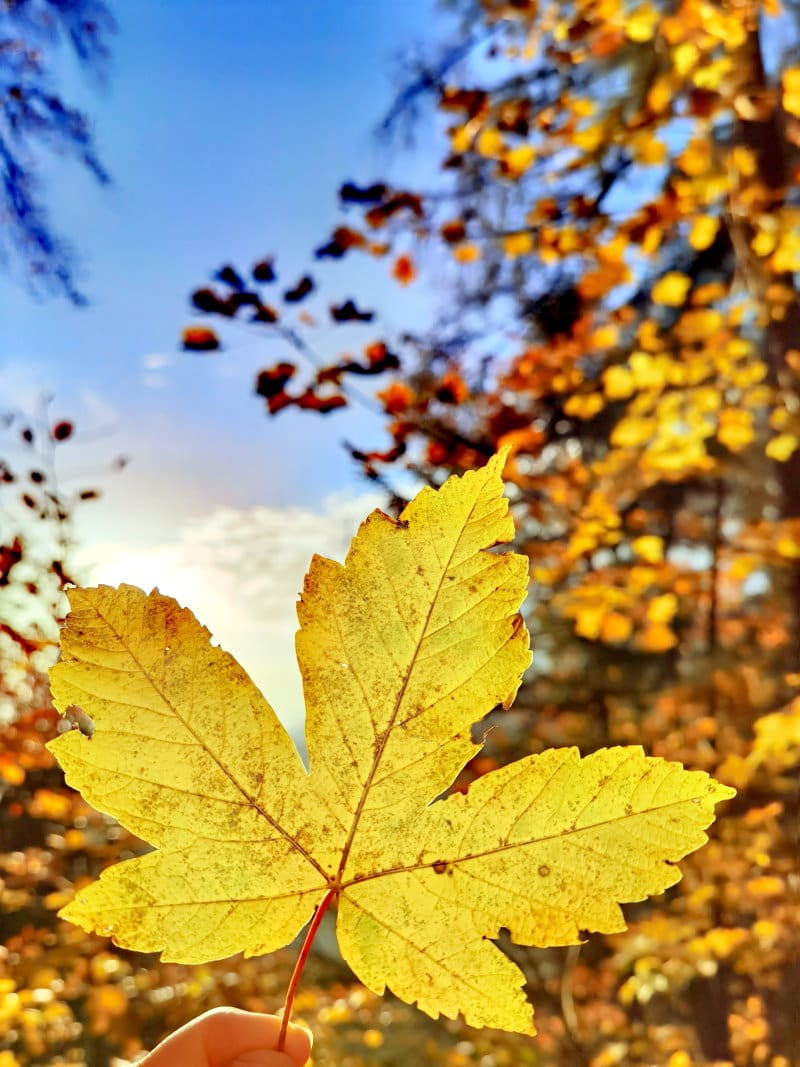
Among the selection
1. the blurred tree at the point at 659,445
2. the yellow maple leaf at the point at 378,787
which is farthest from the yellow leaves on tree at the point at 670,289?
the yellow maple leaf at the point at 378,787

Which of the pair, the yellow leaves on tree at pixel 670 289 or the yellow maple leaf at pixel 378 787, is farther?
the yellow leaves on tree at pixel 670 289

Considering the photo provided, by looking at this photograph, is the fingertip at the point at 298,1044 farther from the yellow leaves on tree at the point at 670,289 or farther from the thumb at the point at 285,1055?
the yellow leaves on tree at the point at 670,289

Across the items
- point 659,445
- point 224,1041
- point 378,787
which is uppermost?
point 659,445

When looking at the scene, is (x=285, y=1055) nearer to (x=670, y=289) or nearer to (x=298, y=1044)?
(x=298, y=1044)

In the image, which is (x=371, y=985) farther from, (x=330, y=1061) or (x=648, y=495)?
(x=648, y=495)

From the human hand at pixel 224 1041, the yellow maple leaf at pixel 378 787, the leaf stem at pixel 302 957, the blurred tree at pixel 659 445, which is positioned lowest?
the human hand at pixel 224 1041

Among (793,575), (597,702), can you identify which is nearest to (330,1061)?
(597,702)

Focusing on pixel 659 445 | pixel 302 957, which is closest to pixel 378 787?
pixel 302 957

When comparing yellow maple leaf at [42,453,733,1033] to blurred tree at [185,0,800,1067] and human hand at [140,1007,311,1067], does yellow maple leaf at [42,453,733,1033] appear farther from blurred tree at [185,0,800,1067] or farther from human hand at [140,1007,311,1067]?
blurred tree at [185,0,800,1067]
